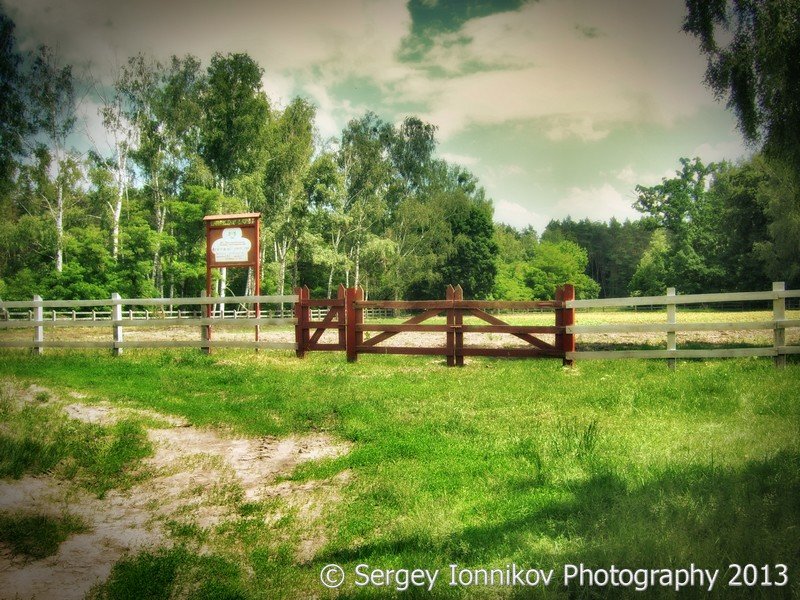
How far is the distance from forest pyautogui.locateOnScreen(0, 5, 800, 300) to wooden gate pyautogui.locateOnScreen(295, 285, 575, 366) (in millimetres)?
13508

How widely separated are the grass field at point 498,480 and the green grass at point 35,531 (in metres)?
0.61

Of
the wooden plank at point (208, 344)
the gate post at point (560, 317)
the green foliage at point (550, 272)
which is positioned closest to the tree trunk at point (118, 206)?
the wooden plank at point (208, 344)

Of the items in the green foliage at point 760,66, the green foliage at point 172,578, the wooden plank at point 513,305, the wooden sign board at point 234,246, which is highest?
the green foliage at point 760,66

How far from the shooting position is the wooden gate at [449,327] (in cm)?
992

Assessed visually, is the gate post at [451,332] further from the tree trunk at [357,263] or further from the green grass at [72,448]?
the tree trunk at [357,263]

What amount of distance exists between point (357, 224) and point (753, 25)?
108ft

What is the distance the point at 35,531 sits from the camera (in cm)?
337

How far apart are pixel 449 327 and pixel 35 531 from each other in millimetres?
7797

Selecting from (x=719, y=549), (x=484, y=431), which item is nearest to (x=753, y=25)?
(x=484, y=431)

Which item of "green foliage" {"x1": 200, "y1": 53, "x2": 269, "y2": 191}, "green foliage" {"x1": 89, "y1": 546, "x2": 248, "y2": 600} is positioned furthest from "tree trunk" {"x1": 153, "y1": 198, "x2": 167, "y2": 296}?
"green foliage" {"x1": 89, "y1": 546, "x2": 248, "y2": 600}

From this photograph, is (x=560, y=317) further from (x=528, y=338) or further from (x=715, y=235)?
(x=715, y=235)

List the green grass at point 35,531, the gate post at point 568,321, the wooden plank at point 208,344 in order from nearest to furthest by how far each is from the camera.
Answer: the green grass at point 35,531, the gate post at point 568,321, the wooden plank at point 208,344

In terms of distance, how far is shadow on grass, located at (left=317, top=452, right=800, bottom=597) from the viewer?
2527 millimetres

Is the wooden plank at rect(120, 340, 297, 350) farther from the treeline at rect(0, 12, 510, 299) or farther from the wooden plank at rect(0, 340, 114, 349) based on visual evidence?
the treeline at rect(0, 12, 510, 299)
